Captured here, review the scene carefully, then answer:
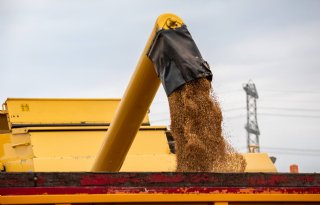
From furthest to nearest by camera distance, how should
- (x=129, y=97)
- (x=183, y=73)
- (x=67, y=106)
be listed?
(x=67, y=106) → (x=129, y=97) → (x=183, y=73)

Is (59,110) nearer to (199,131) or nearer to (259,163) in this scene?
(259,163)

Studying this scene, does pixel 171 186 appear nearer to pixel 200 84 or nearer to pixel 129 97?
pixel 200 84

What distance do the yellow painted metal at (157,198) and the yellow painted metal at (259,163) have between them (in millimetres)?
3311

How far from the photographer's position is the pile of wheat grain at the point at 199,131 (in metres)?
4.54

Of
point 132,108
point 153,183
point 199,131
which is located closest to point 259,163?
point 132,108

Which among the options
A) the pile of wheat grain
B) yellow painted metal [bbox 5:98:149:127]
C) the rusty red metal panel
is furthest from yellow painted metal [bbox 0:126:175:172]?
the rusty red metal panel

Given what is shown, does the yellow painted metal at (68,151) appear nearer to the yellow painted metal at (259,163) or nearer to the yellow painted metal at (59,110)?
the yellow painted metal at (59,110)

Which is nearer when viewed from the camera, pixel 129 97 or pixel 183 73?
pixel 183 73

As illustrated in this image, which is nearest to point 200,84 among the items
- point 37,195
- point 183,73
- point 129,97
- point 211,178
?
point 183,73

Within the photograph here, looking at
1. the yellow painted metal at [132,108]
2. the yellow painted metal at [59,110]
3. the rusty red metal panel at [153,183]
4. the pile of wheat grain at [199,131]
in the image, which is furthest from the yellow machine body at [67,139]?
the rusty red metal panel at [153,183]

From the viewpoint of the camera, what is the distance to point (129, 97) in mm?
5281

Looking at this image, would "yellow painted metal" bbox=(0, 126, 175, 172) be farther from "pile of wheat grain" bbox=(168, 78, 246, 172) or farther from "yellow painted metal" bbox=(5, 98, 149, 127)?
"pile of wheat grain" bbox=(168, 78, 246, 172)

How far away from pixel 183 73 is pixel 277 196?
146 centimetres

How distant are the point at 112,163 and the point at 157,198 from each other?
2406 mm
